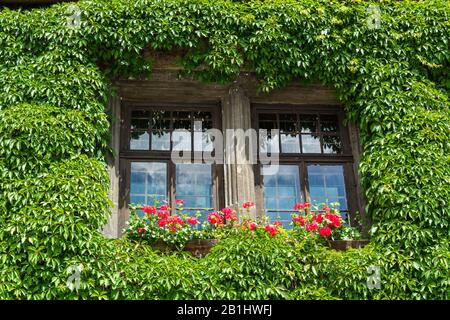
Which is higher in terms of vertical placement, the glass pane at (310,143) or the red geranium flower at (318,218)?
the glass pane at (310,143)

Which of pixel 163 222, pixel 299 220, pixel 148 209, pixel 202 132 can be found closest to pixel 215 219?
pixel 163 222

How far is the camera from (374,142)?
834 centimetres

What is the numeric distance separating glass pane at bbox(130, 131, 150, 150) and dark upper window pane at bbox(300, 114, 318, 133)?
2.02 meters

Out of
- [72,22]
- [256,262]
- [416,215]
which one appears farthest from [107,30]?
[416,215]

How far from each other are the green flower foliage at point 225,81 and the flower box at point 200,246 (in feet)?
0.67

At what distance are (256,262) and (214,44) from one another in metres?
2.93

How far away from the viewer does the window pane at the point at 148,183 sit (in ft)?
27.7

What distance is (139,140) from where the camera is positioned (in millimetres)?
8805

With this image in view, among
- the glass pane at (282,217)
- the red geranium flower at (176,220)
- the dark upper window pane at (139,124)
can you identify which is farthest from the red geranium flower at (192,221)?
the dark upper window pane at (139,124)

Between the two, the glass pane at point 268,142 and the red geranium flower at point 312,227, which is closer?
the red geranium flower at point 312,227

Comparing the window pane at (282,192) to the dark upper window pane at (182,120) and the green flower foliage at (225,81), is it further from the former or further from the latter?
the dark upper window pane at (182,120)

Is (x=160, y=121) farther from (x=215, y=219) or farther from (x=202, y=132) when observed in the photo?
(x=215, y=219)

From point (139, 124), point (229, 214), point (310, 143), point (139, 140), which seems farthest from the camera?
point (310, 143)

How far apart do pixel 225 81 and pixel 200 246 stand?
220 cm
